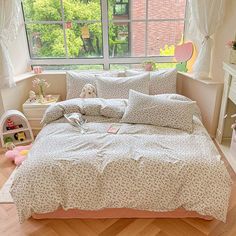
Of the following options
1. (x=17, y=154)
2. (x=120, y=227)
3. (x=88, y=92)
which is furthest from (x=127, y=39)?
(x=120, y=227)

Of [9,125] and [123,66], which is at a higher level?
[123,66]

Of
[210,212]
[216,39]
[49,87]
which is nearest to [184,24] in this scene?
[216,39]

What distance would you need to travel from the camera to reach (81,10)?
3.09 meters

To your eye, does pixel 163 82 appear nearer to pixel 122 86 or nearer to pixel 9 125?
pixel 122 86

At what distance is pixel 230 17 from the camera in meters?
2.55

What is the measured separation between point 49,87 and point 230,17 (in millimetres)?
2206

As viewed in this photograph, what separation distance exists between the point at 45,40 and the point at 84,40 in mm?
502

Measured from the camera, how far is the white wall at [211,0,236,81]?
2.53 metres

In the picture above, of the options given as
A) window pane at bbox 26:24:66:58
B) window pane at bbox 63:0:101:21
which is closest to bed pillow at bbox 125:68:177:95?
window pane at bbox 63:0:101:21

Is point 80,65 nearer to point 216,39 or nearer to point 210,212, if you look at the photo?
point 216,39

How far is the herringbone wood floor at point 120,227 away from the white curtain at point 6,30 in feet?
4.81

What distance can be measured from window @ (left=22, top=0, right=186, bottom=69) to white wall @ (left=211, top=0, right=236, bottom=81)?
23.6 inches

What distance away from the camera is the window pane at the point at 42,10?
10.0 feet

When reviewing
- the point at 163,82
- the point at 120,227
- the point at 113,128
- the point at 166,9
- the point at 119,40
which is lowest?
the point at 120,227
